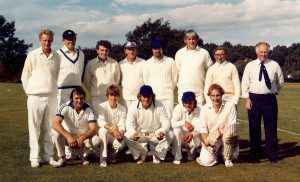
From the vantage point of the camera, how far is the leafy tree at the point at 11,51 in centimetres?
6425

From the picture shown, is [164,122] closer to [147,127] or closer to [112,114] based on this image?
[147,127]

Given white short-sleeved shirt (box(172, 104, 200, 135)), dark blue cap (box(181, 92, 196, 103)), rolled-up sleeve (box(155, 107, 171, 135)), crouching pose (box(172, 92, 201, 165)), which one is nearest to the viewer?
rolled-up sleeve (box(155, 107, 171, 135))

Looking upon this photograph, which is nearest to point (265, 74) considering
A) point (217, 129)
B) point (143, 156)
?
point (217, 129)

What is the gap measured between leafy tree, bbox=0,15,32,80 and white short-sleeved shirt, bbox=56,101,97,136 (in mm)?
Answer: 55307

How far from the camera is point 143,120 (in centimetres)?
819

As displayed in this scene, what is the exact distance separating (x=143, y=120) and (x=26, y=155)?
258 centimetres

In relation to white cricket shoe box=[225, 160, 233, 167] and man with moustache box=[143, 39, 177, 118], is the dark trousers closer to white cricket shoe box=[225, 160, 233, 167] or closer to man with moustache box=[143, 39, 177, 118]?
white cricket shoe box=[225, 160, 233, 167]

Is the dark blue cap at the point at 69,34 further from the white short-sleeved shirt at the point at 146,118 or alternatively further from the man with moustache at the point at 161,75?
the white short-sleeved shirt at the point at 146,118

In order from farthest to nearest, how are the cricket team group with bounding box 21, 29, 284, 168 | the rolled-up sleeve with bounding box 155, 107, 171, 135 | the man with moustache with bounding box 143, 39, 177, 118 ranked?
the man with moustache with bounding box 143, 39, 177, 118 < the rolled-up sleeve with bounding box 155, 107, 171, 135 < the cricket team group with bounding box 21, 29, 284, 168

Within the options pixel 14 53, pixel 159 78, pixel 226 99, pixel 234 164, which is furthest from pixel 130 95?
pixel 14 53

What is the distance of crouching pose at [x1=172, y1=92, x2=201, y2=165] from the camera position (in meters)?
8.12

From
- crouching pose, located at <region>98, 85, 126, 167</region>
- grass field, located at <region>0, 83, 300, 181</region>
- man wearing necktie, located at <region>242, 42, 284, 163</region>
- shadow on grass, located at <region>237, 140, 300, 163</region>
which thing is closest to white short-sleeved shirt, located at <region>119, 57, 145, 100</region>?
crouching pose, located at <region>98, 85, 126, 167</region>

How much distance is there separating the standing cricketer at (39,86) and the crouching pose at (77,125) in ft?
0.73

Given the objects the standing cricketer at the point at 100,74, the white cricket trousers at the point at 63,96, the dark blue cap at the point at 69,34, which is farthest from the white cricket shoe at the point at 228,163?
the dark blue cap at the point at 69,34
